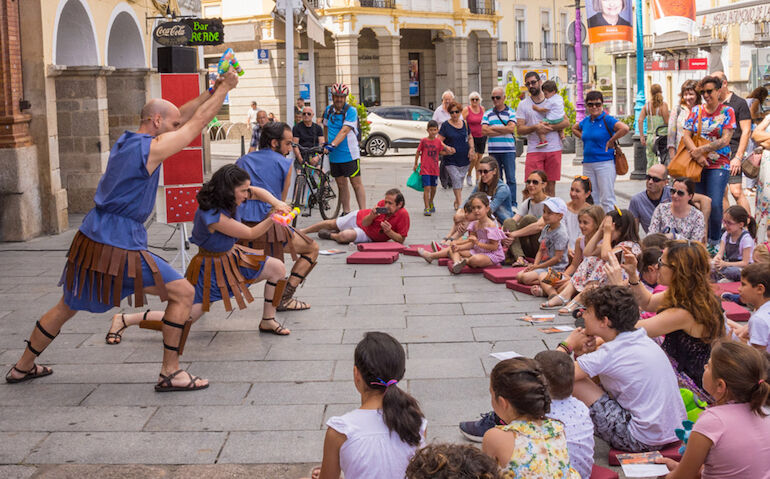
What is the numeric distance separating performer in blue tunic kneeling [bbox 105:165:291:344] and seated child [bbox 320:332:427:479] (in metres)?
2.96

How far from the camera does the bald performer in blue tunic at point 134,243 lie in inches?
237

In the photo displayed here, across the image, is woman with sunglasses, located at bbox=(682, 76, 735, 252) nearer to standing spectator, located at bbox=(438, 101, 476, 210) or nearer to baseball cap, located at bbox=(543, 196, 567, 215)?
baseball cap, located at bbox=(543, 196, 567, 215)

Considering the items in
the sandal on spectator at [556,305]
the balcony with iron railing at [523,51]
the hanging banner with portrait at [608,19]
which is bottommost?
the sandal on spectator at [556,305]

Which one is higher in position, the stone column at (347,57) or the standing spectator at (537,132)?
the stone column at (347,57)

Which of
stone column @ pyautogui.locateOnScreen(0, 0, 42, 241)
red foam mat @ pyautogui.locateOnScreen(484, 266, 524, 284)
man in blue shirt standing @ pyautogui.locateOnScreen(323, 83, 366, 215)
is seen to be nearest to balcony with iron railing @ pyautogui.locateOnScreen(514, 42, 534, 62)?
man in blue shirt standing @ pyautogui.locateOnScreen(323, 83, 366, 215)

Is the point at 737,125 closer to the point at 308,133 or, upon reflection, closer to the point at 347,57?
the point at 308,133

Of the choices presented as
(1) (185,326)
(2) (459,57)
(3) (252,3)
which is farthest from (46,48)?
(2) (459,57)

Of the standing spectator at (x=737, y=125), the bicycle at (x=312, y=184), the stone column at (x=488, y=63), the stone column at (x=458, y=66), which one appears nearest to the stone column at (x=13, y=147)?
the bicycle at (x=312, y=184)

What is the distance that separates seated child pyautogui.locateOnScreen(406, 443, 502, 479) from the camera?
3.03 metres

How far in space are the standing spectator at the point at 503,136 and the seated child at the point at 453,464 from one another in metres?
10.9

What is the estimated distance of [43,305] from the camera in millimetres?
8945

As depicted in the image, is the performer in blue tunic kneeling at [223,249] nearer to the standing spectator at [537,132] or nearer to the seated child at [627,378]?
the seated child at [627,378]

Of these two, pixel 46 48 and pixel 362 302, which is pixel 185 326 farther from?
pixel 46 48

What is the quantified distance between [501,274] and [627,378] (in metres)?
4.60
